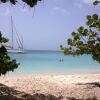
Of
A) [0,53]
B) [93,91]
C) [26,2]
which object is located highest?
[26,2]

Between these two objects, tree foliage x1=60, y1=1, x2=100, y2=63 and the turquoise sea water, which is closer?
tree foliage x1=60, y1=1, x2=100, y2=63

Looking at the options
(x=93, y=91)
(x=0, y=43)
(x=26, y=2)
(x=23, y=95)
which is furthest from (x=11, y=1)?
(x=93, y=91)

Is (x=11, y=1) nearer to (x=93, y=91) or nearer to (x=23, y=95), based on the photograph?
(x=23, y=95)

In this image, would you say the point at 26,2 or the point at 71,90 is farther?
the point at 71,90

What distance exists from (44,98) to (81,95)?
1771 mm

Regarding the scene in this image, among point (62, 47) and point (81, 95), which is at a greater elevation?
point (62, 47)

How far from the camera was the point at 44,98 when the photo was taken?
9.17 metres

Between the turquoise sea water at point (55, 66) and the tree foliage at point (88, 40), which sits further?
the turquoise sea water at point (55, 66)

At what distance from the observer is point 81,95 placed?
34.6 feet

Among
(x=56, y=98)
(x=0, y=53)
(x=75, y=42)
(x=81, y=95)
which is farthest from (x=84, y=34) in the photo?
(x=0, y=53)

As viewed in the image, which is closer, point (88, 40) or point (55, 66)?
point (88, 40)

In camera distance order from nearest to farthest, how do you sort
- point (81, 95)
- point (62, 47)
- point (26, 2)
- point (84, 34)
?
point (26, 2), point (81, 95), point (84, 34), point (62, 47)

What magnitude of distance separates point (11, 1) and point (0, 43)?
1.19 m

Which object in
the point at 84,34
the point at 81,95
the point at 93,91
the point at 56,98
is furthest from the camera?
the point at 84,34
